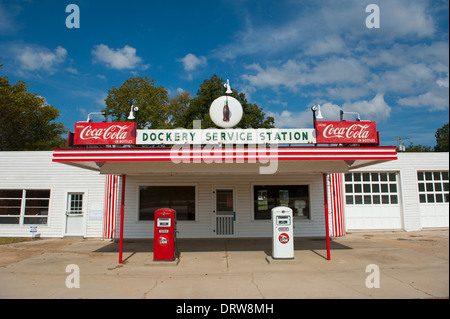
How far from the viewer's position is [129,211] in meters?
12.1

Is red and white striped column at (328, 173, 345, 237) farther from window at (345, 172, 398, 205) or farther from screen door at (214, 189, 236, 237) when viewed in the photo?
screen door at (214, 189, 236, 237)

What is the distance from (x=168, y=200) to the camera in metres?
12.2

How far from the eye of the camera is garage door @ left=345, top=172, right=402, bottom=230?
13445 mm

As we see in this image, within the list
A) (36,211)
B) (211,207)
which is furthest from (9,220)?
(211,207)

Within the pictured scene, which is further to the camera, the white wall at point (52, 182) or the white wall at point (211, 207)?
the white wall at point (52, 182)

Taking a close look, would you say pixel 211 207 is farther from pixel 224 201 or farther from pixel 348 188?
pixel 348 188

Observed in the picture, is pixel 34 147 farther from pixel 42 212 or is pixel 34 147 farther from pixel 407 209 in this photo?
pixel 407 209

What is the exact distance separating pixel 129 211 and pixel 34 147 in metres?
22.3

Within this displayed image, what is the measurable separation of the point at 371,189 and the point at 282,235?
7.63 m

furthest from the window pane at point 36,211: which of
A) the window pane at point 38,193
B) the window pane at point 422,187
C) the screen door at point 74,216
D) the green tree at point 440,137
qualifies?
the green tree at point 440,137

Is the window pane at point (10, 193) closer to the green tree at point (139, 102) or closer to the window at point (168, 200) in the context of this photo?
the window at point (168, 200)

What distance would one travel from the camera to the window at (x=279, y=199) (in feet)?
40.1

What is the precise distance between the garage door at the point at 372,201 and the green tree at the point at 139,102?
22424 mm
